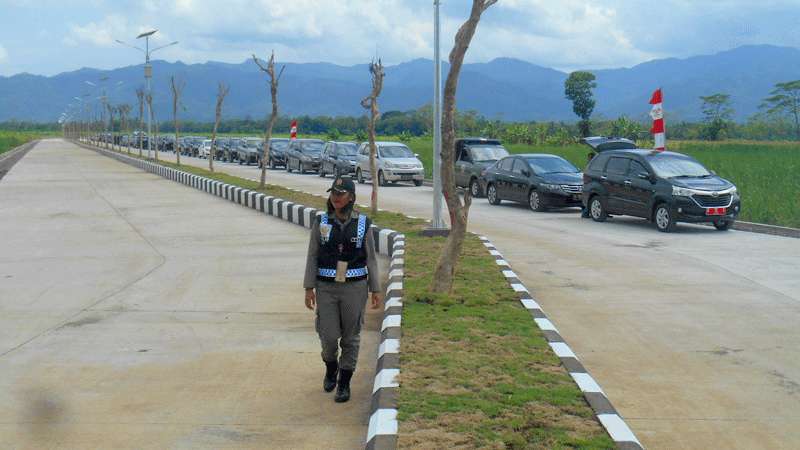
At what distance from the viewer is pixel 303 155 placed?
4484cm

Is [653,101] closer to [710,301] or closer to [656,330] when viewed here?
[710,301]

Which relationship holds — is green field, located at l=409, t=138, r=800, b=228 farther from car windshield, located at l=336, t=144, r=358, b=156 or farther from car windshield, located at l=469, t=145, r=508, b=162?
car windshield, located at l=469, t=145, r=508, b=162

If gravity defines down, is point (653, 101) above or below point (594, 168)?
above

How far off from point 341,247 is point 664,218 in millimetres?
12655

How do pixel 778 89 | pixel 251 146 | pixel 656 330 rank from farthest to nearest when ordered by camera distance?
pixel 778 89
pixel 251 146
pixel 656 330

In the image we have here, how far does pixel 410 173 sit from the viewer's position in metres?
33.8

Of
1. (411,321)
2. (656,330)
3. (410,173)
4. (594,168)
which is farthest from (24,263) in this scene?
(410,173)

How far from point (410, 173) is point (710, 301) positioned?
23.8 m

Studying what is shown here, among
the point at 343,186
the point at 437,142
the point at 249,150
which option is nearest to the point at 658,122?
the point at 437,142

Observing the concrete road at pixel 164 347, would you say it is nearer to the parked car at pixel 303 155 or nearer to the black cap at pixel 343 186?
the black cap at pixel 343 186

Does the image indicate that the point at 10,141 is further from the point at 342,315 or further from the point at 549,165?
the point at 342,315

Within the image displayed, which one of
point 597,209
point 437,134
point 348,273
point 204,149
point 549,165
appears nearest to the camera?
point 348,273

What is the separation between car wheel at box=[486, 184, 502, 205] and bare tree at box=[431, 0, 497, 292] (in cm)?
1552

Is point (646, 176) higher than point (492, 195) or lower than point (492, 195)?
higher
